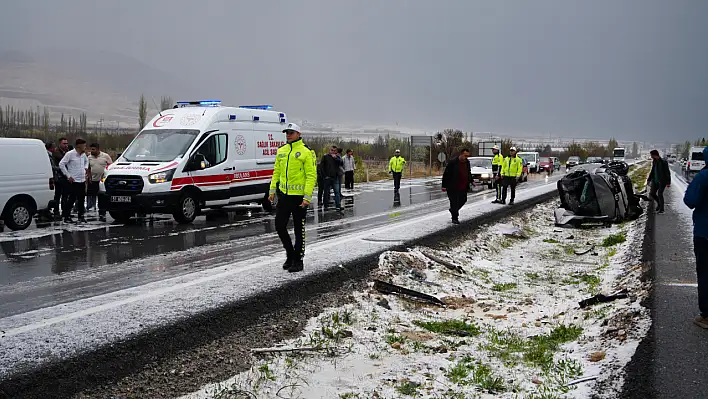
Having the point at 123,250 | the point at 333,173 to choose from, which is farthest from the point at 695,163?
the point at 123,250

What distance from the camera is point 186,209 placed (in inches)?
568

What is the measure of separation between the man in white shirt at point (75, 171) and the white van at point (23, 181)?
30.4 inches

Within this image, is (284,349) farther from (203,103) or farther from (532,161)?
(532,161)

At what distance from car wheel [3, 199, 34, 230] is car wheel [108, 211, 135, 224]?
1.79 meters


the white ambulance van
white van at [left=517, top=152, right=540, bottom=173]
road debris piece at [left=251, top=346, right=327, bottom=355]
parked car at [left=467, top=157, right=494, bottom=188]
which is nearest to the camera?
road debris piece at [left=251, top=346, right=327, bottom=355]

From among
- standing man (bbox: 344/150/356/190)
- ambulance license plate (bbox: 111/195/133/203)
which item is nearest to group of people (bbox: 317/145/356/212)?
standing man (bbox: 344/150/356/190)

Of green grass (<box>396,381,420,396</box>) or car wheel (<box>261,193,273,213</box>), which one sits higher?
car wheel (<box>261,193,273,213</box>)

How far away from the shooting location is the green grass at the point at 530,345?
5887 mm

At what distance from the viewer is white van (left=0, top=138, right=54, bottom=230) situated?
12.7 m

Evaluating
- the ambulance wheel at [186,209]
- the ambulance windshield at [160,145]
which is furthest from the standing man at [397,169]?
the ambulance windshield at [160,145]

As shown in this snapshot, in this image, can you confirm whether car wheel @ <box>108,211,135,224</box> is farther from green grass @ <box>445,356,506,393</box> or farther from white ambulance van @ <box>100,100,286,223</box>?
green grass @ <box>445,356,506,393</box>

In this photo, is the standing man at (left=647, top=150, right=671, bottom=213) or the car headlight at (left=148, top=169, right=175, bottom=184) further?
the standing man at (left=647, top=150, right=671, bottom=213)

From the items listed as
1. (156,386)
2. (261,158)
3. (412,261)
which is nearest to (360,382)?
(156,386)

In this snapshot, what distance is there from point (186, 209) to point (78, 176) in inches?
107
